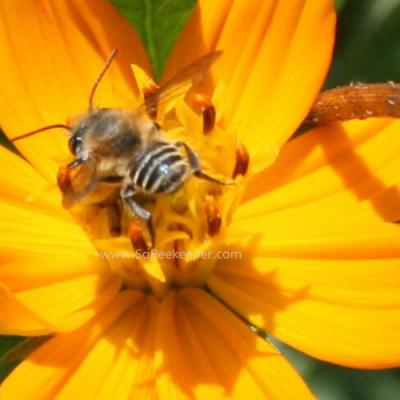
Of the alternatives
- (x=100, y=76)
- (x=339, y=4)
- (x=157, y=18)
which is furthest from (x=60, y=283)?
(x=339, y=4)

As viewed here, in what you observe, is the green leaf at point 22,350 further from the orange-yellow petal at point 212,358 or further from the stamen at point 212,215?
the stamen at point 212,215

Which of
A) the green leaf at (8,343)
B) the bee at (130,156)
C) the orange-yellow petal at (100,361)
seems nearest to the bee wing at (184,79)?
the bee at (130,156)

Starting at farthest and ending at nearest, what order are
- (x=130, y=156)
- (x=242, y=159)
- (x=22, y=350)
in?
1. (x=242, y=159)
2. (x=130, y=156)
3. (x=22, y=350)

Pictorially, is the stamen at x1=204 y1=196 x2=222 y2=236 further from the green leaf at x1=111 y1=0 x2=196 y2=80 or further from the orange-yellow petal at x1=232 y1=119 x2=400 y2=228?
the green leaf at x1=111 y1=0 x2=196 y2=80

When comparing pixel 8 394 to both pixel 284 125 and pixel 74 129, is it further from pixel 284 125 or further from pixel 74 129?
pixel 284 125

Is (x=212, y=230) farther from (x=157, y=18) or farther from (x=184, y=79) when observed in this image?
(x=157, y=18)
